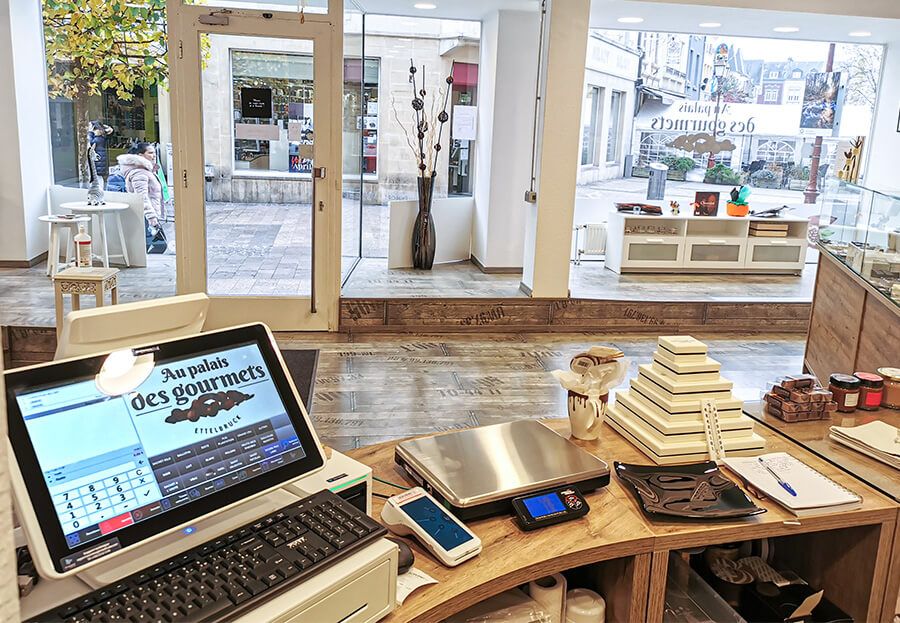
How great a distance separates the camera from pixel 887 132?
8414mm

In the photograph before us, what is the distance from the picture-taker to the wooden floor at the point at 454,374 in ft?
14.6

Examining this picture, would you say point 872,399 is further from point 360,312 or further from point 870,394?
point 360,312

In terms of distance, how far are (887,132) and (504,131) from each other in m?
4.24

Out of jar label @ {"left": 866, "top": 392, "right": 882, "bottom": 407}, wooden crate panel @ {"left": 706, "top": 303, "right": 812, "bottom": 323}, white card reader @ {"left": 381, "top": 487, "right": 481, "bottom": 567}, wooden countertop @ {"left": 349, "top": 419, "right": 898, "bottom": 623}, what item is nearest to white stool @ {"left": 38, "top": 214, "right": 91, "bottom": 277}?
wooden crate panel @ {"left": 706, "top": 303, "right": 812, "bottom": 323}

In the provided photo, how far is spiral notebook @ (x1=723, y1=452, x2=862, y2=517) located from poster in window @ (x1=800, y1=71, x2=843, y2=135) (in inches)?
317

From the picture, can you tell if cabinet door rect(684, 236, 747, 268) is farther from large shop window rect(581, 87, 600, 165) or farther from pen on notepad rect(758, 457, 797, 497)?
pen on notepad rect(758, 457, 797, 497)

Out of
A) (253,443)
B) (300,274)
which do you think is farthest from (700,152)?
(253,443)

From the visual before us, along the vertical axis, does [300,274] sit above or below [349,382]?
above

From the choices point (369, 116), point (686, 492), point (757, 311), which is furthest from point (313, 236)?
point (686, 492)

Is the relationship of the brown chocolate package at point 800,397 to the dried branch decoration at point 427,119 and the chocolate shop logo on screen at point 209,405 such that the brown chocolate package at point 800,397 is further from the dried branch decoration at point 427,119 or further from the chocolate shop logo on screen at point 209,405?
the dried branch decoration at point 427,119

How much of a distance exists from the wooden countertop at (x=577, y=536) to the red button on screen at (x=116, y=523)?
0.49 metres

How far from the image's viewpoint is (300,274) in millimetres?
6059

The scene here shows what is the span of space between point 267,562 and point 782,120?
9.28m

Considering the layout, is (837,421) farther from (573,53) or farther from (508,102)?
(508,102)
